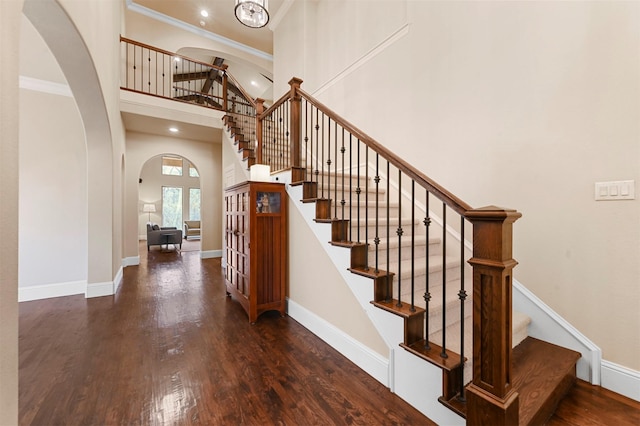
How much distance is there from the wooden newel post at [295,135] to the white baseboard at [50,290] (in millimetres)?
3569

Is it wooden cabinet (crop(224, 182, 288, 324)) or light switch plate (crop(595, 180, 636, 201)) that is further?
wooden cabinet (crop(224, 182, 288, 324))

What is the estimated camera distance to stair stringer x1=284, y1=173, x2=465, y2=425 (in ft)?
4.91

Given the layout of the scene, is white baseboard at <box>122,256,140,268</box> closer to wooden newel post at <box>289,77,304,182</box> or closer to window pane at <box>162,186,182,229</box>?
wooden newel post at <box>289,77,304,182</box>

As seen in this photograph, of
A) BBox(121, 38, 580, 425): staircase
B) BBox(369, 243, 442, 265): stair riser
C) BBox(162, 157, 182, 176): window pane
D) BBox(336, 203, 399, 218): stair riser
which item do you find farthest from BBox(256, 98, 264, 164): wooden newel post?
BBox(162, 157, 182, 176): window pane

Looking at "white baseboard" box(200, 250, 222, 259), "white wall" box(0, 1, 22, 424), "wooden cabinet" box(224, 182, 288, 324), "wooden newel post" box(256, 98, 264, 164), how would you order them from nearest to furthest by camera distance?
"white wall" box(0, 1, 22, 424)
"wooden cabinet" box(224, 182, 288, 324)
"wooden newel post" box(256, 98, 264, 164)
"white baseboard" box(200, 250, 222, 259)

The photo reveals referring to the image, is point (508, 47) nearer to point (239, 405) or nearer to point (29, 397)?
point (239, 405)

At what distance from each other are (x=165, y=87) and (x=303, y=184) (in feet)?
18.3

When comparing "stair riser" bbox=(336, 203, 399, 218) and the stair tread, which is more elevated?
"stair riser" bbox=(336, 203, 399, 218)

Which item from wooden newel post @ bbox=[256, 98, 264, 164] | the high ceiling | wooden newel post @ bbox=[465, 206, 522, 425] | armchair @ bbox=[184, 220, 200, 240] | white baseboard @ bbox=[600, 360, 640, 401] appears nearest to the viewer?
wooden newel post @ bbox=[465, 206, 522, 425]

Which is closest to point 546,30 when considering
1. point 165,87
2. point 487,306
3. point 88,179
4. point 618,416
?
point 487,306

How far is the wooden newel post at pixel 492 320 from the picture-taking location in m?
1.20

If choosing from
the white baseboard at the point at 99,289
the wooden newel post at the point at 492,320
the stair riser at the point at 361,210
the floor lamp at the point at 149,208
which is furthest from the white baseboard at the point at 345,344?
the floor lamp at the point at 149,208

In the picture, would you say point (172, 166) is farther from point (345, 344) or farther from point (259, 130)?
point (345, 344)

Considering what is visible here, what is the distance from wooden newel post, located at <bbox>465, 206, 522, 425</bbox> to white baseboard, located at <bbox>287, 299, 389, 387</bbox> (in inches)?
26.0
